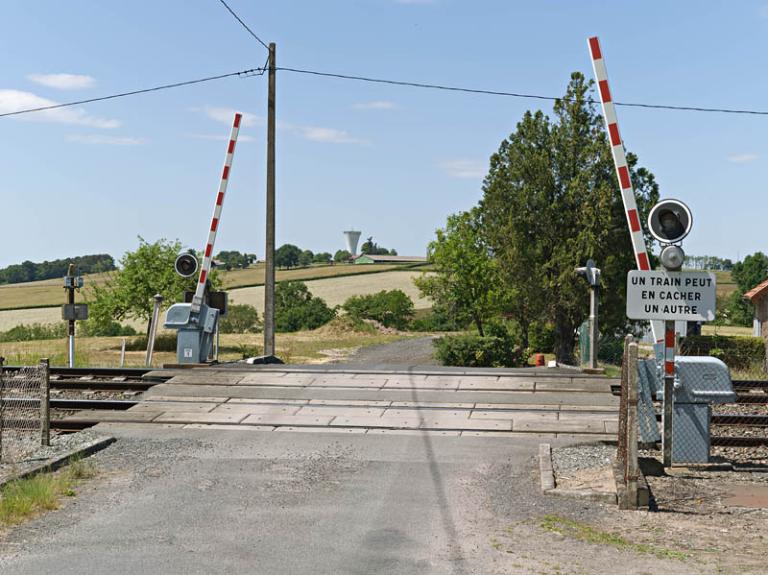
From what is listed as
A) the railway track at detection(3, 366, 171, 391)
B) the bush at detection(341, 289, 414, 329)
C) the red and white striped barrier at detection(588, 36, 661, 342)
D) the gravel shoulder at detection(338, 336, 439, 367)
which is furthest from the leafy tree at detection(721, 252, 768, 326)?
the red and white striped barrier at detection(588, 36, 661, 342)

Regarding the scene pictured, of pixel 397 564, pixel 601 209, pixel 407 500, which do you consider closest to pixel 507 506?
pixel 407 500

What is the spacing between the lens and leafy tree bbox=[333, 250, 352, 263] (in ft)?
406

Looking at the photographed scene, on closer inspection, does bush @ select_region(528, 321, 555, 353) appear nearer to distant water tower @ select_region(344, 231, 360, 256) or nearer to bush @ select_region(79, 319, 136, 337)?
bush @ select_region(79, 319, 136, 337)

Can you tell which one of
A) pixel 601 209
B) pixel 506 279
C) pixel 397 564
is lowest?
pixel 397 564

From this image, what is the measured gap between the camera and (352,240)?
436 feet

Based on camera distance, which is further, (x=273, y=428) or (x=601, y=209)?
(x=601, y=209)

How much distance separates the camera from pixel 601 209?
39125mm

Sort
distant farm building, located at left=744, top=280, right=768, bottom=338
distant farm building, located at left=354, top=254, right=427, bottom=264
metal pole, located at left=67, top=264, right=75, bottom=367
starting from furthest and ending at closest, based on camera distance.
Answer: distant farm building, located at left=354, top=254, right=427, bottom=264 < distant farm building, located at left=744, top=280, right=768, bottom=338 < metal pole, located at left=67, top=264, right=75, bottom=367

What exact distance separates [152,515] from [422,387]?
6637 mm

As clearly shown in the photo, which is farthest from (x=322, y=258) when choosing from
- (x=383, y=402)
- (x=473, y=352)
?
(x=383, y=402)

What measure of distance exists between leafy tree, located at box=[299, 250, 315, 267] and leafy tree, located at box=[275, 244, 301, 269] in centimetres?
125

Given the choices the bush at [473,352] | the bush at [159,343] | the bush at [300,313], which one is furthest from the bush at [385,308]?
the bush at [473,352]

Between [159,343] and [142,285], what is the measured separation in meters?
5.40

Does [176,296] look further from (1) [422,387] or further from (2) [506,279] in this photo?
(1) [422,387]
